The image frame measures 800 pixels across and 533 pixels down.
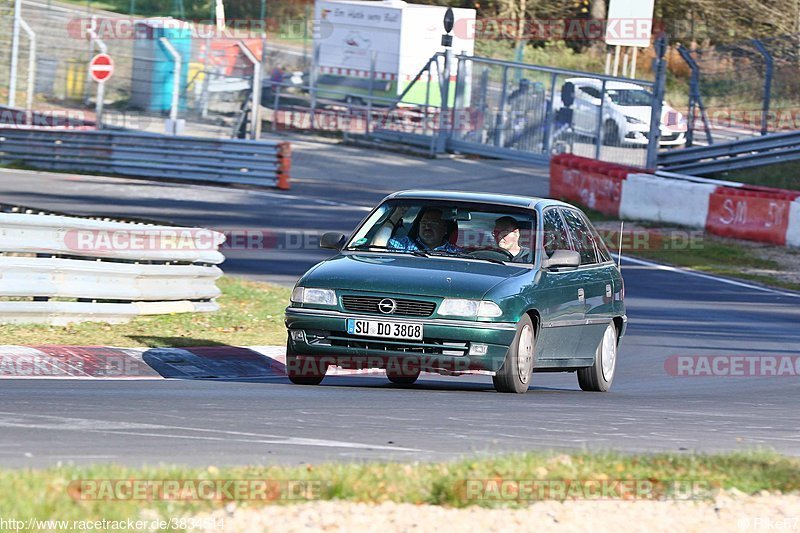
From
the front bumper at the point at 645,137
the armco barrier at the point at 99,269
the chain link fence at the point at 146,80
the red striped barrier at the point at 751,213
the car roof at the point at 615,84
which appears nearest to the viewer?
the armco barrier at the point at 99,269

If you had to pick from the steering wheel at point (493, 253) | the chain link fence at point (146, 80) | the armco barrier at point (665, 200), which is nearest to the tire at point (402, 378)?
the steering wheel at point (493, 253)

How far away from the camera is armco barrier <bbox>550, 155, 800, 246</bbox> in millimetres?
23047

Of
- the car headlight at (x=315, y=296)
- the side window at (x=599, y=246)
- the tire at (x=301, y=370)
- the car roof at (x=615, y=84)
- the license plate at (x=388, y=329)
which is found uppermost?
the car roof at (x=615, y=84)

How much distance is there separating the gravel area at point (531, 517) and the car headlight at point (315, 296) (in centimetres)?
406

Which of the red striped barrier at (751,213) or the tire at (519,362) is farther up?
the tire at (519,362)

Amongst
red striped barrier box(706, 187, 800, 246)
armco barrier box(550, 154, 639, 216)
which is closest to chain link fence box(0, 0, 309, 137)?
armco barrier box(550, 154, 639, 216)

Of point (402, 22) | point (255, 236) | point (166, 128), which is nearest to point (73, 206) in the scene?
point (255, 236)

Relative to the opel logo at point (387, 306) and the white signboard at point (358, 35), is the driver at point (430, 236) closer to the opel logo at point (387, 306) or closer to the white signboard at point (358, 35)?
the opel logo at point (387, 306)

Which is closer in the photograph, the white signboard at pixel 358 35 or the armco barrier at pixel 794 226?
the armco barrier at pixel 794 226

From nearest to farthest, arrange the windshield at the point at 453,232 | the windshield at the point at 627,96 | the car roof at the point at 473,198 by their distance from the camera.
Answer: the windshield at the point at 453,232
the car roof at the point at 473,198
the windshield at the point at 627,96

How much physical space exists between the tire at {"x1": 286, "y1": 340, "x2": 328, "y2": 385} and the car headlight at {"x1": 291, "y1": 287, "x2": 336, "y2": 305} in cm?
32

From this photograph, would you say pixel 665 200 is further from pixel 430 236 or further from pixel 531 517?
pixel 531 517

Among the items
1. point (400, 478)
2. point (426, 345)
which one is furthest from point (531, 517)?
point (426, 345)

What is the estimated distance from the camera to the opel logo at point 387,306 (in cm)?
974
